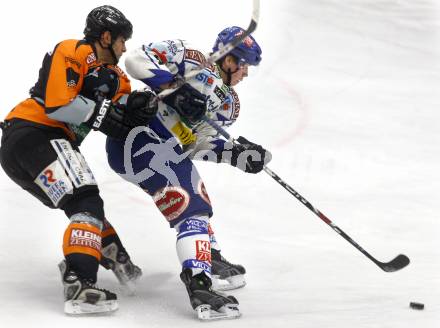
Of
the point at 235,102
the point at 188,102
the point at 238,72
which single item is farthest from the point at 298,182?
the point at 188,102

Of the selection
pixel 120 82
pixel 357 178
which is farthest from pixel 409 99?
pixel 120 82

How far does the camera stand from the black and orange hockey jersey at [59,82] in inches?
172

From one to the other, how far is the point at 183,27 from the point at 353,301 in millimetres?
4701

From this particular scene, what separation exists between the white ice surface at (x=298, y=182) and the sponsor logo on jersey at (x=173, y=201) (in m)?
0.50

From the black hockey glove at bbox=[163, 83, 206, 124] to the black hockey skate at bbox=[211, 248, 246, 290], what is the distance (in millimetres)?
1071

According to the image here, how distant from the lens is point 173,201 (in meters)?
4.53

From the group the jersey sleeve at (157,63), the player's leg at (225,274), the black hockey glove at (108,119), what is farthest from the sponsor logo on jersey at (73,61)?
the player's leg at (225,274)

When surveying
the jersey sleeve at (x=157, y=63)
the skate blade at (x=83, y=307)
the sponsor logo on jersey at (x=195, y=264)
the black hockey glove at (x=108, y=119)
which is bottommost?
the skate blade at (x=83, y=307)

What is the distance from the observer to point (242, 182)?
689 centimetres

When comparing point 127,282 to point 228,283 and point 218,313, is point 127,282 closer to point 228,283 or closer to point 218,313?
point 228,283

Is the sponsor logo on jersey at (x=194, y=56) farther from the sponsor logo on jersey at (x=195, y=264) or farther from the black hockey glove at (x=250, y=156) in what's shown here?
the sponsor logo on jersey at (x=195, y=264)

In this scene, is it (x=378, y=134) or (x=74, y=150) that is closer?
(x=74, y=150)

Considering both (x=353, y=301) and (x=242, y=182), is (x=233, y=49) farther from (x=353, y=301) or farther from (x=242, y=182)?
(x=242, y=182)

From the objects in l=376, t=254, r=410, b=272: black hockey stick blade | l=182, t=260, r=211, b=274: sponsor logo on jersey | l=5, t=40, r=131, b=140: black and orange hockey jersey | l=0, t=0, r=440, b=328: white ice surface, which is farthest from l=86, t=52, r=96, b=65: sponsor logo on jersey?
l=376, t=254, r=410, b=272: black hockey stick blade
